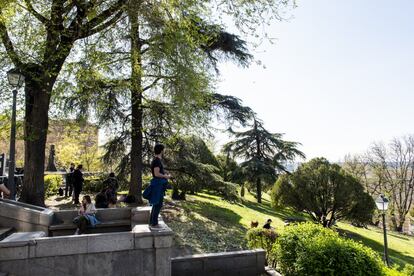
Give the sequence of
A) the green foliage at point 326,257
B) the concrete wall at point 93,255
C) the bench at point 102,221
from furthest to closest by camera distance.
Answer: the bench at point 102,221 → the green foliage at point 326,257 → the concrete wall at point 93,255

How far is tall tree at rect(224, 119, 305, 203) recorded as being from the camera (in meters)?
27.0

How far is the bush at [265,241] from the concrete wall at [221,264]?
2.04ft

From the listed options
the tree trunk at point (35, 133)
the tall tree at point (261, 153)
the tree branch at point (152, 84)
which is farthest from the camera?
the tall tree at point (261, 153)

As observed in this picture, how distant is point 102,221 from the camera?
7.72 metres

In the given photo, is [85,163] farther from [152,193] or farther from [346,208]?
[152,193]

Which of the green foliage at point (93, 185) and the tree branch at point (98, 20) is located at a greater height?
the tree branch at point (98, 20)

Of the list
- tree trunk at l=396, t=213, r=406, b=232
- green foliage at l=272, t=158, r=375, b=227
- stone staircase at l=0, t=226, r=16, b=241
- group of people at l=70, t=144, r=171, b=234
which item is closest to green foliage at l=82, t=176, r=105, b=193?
group of people at l=70, t=144, r=171, b=234

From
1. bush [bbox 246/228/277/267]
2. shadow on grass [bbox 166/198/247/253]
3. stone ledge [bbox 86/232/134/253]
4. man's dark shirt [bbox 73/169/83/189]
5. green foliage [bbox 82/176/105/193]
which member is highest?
man's dark shirt [bbox 73/169/83/189]

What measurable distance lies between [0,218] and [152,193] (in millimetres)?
3786

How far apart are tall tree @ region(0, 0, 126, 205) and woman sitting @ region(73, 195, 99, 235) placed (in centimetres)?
301

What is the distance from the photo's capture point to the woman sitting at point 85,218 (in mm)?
6812

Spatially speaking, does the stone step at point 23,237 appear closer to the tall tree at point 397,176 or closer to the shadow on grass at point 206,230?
the shadow on grass at point 206,230

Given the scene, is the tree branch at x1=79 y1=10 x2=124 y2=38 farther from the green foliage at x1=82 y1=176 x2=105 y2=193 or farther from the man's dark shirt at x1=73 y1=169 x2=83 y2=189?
the green foliage at x1=82 y1=176 x2=105 y2=193

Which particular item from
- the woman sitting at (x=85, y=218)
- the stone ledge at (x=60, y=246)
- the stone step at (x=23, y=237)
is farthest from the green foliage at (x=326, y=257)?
the stone step at (x=23, y=237)
